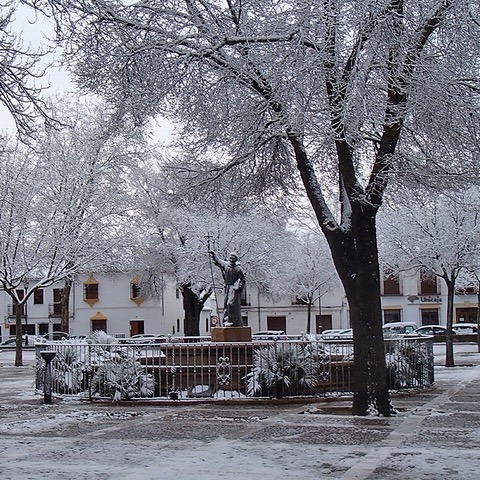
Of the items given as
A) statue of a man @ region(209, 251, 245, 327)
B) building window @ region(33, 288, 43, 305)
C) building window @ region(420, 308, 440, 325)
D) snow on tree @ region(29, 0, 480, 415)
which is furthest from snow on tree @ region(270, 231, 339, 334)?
snow on tree @ region(29, 0, 480, 415)

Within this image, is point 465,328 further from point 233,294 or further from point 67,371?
point 67,371

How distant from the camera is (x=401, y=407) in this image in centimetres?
1454

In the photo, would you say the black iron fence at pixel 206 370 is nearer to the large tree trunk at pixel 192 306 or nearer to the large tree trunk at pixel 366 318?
the large tree trunk at pixel 366 318

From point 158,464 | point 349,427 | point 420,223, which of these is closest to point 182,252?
point 420,223

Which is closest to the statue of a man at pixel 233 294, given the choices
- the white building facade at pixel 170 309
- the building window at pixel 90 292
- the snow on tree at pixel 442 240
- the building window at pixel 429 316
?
the snow on tree at pixel 442 240

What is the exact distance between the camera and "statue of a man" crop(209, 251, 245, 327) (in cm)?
1866

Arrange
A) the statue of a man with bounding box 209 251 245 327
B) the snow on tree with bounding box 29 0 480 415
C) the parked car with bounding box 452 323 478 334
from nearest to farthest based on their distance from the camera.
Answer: the snow on tree with bounding box 29 0 480 415 → the statue of a man with bounding box 209 251 245 327 → the parked car with bounding box 452 323 478 334

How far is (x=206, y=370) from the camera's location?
54.0 feet

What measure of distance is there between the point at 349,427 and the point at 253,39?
237 inches

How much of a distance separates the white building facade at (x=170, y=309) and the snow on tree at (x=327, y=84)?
4567 cm

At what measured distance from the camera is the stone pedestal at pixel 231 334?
1788cm

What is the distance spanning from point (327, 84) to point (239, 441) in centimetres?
538

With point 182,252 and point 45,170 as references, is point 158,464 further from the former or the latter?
point 182,252

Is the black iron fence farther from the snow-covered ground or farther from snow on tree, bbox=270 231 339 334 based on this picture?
snow on tree, bbox=270 231 339 334
